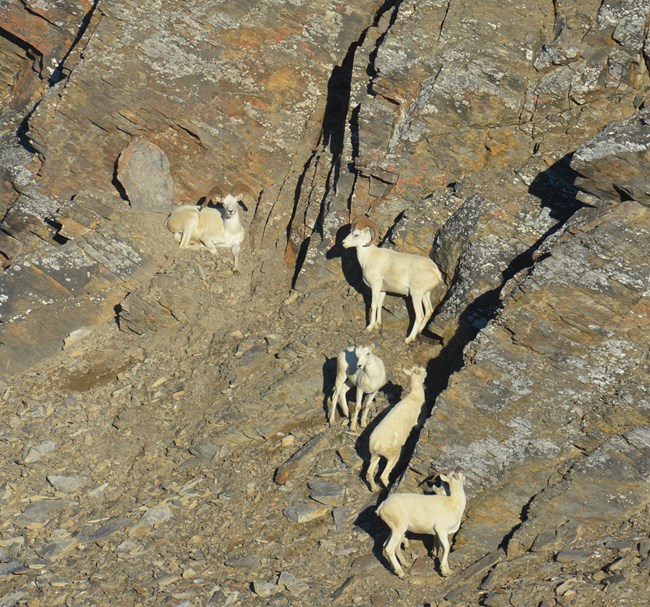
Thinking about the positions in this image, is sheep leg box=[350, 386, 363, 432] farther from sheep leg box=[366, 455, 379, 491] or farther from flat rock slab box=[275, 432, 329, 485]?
sheep leg box=[366, 455, 379, 491]

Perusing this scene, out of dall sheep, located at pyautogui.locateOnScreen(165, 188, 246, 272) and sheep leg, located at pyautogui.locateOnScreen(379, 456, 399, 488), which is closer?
sheep leg, located at pyautogui.locateOnScreen(379, 456, 399, 488)

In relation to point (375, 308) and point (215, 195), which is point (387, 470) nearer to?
point (375, 308)

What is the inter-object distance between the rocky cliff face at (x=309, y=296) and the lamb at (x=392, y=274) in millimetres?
348

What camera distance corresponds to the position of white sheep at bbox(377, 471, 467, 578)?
16.7 metres

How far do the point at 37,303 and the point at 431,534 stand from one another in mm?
9875

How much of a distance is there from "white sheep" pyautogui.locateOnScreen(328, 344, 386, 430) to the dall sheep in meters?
4.61

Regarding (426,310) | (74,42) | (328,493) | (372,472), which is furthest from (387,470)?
(74,42)

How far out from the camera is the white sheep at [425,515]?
54.9ft

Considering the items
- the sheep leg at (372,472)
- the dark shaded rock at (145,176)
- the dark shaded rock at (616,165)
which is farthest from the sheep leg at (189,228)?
the dark shaded rock at (616,165)

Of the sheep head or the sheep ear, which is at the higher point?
the sheep head

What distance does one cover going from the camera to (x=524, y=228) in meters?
19.6

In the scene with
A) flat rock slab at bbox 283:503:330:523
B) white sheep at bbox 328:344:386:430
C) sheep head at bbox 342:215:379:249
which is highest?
sheep head at bbox 342:215:379:249

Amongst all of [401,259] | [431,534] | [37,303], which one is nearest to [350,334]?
[401,259]

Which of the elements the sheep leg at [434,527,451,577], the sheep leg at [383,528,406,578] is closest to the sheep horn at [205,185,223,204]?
the sheep leg at [383,528,406,578]
